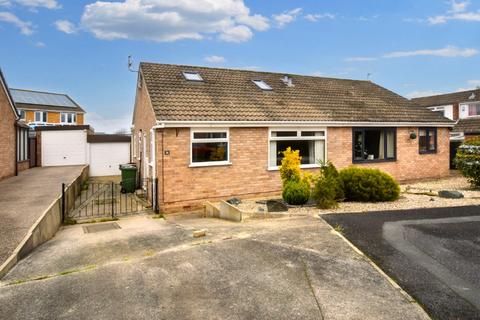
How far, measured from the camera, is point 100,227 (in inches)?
387

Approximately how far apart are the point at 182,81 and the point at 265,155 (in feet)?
15.5

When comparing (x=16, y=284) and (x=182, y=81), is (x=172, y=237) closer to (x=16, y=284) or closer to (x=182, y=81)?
(x=16, y=284)

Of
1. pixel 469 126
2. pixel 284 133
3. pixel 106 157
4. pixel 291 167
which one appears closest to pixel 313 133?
pixel 284 133

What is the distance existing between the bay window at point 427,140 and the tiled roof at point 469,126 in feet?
49.6

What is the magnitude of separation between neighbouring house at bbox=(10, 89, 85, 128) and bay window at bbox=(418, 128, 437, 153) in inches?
1786

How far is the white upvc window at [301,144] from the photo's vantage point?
13.5m

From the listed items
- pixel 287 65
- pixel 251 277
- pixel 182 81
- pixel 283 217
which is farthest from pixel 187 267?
pixel 287 65

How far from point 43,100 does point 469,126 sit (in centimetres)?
5473

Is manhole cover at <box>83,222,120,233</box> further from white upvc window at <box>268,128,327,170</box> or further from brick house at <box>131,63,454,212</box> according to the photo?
white upvc window at <box>268,128,327,170</box>

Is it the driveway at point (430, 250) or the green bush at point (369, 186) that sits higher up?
the green bush at point (369, 186)

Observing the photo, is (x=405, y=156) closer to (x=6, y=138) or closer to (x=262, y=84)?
(x=262, y=84)

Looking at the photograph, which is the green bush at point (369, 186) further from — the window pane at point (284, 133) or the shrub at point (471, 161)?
the shrub at point (471, 161)

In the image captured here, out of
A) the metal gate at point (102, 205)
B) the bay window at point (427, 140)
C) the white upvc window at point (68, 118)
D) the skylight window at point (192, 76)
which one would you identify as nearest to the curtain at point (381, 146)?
the bay window at point (427, 140)

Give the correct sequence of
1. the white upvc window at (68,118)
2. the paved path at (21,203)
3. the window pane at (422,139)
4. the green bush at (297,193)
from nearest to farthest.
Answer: the paved path at (21,203), the green bush at (297,193), the window pane at (422,139), the white upvc window at (68,118)
